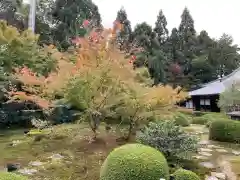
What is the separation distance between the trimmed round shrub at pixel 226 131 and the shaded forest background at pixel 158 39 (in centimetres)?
907

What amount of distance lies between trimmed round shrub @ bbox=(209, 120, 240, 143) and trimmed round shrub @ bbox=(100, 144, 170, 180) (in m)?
4.80

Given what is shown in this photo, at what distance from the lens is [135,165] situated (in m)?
4.21

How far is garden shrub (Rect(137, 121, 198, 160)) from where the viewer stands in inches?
232

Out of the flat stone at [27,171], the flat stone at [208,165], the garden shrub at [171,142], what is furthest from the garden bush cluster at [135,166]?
the flat stone at [208,165]

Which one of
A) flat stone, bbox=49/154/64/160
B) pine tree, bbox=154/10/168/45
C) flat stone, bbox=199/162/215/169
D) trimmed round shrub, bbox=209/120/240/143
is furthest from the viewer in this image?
pine tree, bbox=154/10/168/45

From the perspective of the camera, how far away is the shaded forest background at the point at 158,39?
20062mm

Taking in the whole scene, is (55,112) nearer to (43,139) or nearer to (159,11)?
(43,139)

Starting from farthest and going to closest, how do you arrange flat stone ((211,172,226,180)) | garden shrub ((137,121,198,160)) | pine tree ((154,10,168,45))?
1. pine tree ((154,10,168,45))
2. garden shrub ((137,121,198,160))
3. flat stone ((211,172,226,180))

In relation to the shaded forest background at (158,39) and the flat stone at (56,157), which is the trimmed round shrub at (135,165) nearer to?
the flat stone at (56,157)

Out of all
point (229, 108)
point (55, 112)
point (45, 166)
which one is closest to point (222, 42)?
point (229, 108)

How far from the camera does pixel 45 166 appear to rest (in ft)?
19.0

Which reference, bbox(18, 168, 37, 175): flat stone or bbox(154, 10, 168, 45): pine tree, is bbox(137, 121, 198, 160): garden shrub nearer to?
bbox(18, 168, 37, 175): flat stone

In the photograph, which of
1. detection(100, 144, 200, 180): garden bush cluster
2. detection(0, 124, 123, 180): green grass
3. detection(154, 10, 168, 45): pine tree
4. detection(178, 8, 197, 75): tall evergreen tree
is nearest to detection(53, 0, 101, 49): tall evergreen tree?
detection(0, 124, 123, 180): green grass

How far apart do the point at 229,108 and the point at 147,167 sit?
1457 centimetres
